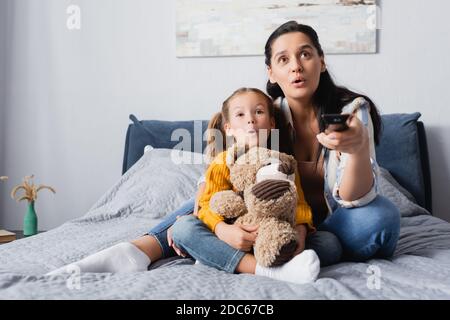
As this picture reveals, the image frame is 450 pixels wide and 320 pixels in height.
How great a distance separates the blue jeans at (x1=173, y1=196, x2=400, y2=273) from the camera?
114 cm

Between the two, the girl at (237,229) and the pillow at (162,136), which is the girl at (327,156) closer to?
the girl at (237,229)

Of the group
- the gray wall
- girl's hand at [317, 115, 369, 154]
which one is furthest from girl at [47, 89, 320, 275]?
the gray wall

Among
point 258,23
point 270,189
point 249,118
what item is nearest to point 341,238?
point 270,189

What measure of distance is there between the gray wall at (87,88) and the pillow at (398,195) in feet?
2.53

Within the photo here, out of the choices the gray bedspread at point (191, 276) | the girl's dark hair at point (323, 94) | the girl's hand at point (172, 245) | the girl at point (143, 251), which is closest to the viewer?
the gray bedspread at point (191, 276)

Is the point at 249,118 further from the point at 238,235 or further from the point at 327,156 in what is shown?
the point at 238,235

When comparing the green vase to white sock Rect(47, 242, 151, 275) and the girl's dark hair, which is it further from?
the girl's dark hair

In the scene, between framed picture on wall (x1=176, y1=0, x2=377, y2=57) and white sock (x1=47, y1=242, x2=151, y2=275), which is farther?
framed picture on wall (x1=176, y1=0, x2=377, y2=57)

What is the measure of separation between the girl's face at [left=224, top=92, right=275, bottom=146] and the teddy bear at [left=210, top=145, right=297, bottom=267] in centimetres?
8

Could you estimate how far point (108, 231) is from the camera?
1.63 metres

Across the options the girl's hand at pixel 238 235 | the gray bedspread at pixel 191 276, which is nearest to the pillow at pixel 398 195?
the gray bedspread at pixel 191 276

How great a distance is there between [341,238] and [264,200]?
0.91 feet

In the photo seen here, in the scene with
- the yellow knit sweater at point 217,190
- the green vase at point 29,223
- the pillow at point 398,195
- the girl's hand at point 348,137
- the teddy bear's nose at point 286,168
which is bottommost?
the green vase at point 29,223

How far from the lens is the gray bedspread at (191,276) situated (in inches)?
35.8
